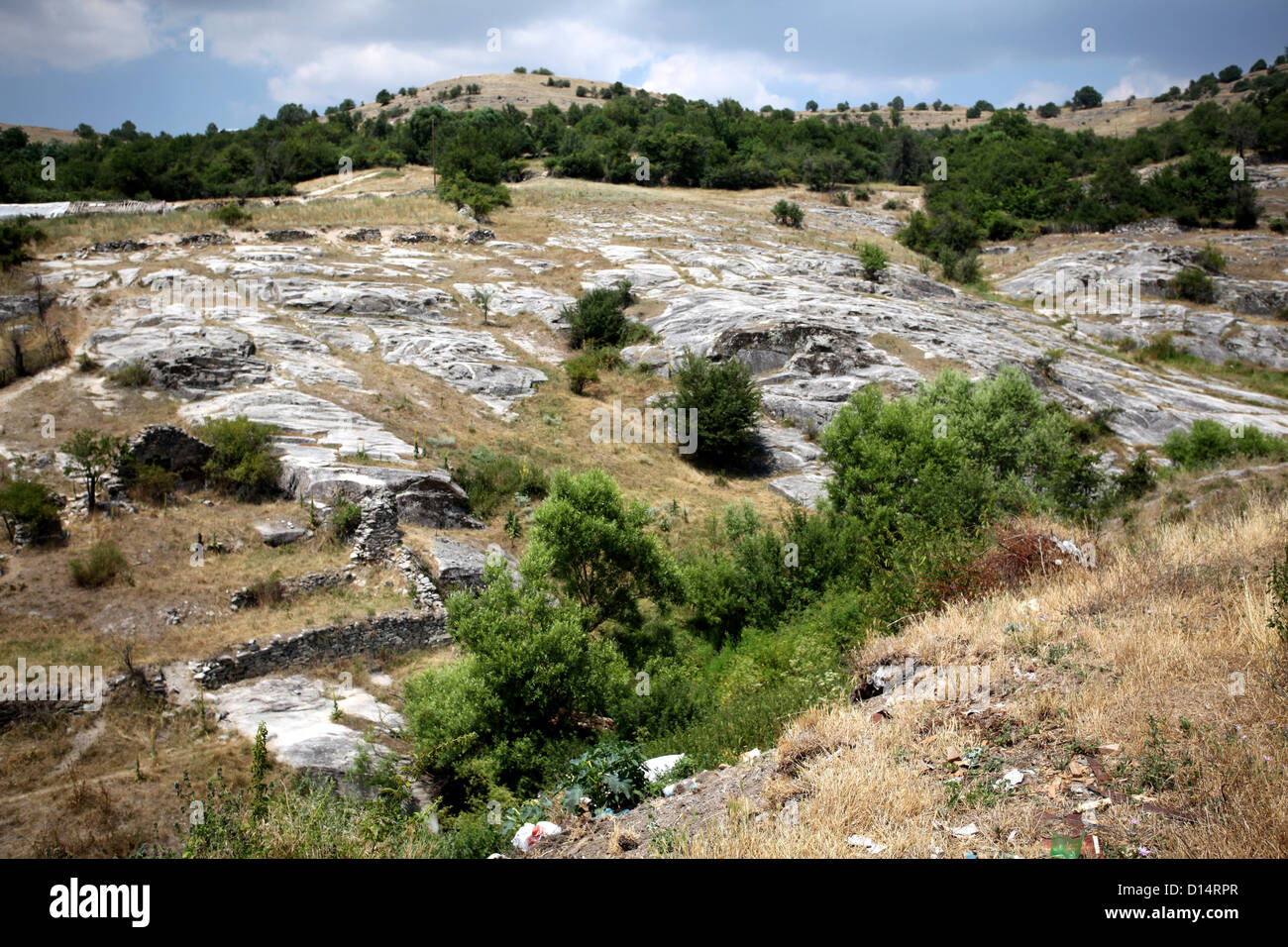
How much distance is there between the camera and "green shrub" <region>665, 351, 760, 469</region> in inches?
1004

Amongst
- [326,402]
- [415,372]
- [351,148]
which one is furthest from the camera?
[351,148]

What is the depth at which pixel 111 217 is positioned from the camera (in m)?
35.0

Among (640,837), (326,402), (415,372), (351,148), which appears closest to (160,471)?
(326,402)

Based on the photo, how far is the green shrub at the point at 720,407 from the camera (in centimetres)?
2550

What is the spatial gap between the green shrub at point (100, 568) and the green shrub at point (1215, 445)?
30.7 m

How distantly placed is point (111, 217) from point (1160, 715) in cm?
4622

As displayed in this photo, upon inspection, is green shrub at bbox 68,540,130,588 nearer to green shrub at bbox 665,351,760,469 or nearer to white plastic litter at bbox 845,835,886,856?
white plastic litter at bbox 845,835,886,856

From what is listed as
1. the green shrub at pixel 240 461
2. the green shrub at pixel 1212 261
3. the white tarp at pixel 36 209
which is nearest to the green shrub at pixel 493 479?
the green shrub at pixel 240 461

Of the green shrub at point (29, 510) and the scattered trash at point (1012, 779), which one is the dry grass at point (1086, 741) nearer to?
the scattered trash at point (1012, 779)

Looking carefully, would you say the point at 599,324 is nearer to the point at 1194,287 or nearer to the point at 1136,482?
the point at 1136,482

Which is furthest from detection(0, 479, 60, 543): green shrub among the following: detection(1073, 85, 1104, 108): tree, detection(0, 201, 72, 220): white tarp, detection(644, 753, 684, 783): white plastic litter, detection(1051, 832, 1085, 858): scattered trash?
Result: detection(1073, 85, 1104, 108): tree

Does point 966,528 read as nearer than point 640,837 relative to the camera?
No
